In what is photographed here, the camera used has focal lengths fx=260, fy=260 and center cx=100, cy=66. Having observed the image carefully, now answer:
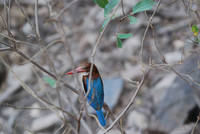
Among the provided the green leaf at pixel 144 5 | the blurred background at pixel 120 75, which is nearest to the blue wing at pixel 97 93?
the green leaf at pixel 144 5

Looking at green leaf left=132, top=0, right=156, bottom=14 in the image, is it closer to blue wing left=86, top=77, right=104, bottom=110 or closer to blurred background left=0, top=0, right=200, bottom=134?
blue wing left=86, top=77, right=104, bottom=110

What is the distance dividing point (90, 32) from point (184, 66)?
2232 mm

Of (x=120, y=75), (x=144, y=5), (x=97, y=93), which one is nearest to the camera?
(x=144, y=5)

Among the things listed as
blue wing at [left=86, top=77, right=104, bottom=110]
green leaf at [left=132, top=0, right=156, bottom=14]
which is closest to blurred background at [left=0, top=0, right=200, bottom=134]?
blue wing at [left=86, top=77, right=104, bottom=110]

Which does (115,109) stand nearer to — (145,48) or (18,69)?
(145,48)

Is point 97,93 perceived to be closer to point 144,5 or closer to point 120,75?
point 144,5

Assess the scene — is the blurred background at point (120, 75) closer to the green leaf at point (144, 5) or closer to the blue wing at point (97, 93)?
the blue wing at point (97, 93)

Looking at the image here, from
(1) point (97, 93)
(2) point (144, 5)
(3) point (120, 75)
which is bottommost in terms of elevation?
(3) point (120, 75)

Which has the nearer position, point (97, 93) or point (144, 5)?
point (144, 5)

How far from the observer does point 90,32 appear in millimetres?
4754

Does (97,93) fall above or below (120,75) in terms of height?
above

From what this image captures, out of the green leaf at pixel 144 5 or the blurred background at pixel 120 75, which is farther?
the blurred background at pixel 120 75

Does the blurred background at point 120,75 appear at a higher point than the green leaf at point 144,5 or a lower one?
lower

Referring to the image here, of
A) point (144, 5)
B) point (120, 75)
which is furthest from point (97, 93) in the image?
point (120, 75)
